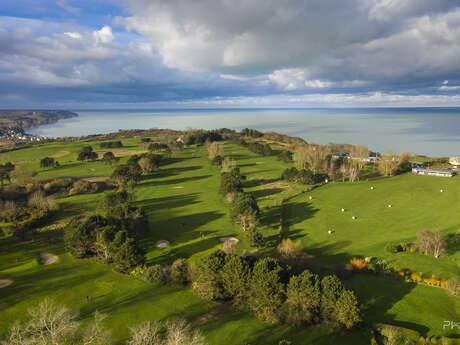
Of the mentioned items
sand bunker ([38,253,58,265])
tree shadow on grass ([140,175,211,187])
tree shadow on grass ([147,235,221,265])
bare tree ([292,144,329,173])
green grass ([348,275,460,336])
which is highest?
bare tree ([292,144,329,173])

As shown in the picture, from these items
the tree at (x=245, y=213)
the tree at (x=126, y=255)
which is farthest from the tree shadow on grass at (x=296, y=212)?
the tree at (x=126, y=255)

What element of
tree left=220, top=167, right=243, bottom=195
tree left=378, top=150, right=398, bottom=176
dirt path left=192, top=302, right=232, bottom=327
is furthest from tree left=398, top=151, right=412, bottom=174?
dirt path left=192, top=302, right=232, bottom=327

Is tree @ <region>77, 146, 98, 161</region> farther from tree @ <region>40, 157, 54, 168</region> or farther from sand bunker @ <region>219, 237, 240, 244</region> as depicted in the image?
sand bunker @ <region>219, 237, 240, 244</region>

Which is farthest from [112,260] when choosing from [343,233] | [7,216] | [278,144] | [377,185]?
[278,144]

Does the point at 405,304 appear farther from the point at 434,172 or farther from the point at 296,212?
the point at 434,172

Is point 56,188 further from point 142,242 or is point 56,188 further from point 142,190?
point 142,242

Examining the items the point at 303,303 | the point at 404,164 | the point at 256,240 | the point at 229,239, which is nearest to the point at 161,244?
the point at 229,239

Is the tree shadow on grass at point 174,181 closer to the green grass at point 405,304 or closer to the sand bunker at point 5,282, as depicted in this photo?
the sand bunker at point 5,282
